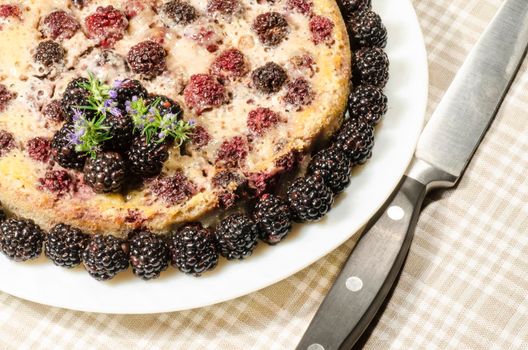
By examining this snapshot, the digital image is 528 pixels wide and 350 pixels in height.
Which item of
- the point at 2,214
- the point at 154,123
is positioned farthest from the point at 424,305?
the point at 2,214

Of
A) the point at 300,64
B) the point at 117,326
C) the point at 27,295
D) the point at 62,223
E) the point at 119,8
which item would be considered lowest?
the point at 117,326

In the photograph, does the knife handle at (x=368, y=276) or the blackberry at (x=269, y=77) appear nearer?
the knife handle at (x=368, y=276)

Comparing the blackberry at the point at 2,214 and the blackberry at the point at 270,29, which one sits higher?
the blackberry at the point at 270,29

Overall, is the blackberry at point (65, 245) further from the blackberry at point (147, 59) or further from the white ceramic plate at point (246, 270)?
the blackberry at point (147, 59)

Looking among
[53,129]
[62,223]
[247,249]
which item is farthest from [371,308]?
[53,129]

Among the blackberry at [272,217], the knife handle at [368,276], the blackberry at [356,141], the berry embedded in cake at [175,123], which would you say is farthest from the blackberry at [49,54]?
the knife handle at [368,276]

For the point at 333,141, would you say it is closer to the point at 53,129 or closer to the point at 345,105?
the point at 345,105

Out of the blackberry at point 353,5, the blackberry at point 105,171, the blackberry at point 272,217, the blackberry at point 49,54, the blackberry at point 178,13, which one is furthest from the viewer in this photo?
the blackberry at point 353,5

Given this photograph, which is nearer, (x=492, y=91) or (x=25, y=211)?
(x=25, y=211)

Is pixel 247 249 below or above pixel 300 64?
below
